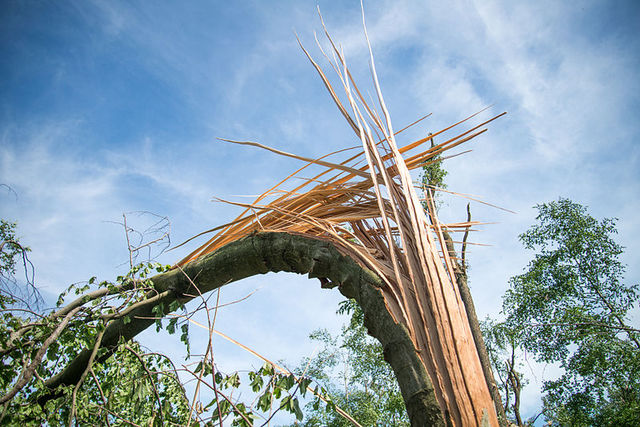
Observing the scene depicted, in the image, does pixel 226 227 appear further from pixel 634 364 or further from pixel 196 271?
pixel 634 364

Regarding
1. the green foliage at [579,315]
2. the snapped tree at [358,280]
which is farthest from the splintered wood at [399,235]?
the green foliage at [579,315]

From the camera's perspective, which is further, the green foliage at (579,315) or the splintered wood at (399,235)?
the green foliage at (579,315)

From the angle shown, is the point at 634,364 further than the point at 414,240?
Yes

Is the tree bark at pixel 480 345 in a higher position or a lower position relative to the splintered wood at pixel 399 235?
higher

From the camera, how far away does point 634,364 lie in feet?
29.2

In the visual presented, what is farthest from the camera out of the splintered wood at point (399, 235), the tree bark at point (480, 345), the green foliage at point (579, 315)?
the green foliage at point (579, 315)

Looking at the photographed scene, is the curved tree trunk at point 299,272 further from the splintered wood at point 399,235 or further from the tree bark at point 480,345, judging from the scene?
the tree bark at point 480,345

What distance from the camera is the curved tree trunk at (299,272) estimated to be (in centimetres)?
80

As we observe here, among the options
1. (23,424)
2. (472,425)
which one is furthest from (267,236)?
(23,424)

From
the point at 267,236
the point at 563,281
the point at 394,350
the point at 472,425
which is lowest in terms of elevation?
the point at 472,425

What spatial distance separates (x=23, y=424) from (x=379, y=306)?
1483 millimetres

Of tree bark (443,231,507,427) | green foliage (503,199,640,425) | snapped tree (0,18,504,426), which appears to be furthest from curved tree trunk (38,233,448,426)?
green foliage (503,199,640,425)

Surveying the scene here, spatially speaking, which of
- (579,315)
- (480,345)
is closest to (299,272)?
(480,345)

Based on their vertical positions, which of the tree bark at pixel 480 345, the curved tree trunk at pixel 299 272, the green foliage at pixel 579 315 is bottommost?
the curved tree trunk at pixel 299 272
